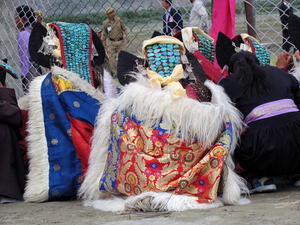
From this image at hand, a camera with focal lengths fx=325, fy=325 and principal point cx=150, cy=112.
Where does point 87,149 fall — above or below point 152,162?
below

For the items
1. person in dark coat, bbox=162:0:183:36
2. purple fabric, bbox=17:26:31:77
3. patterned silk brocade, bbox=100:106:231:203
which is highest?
person in dark coat, bbox=162:0:183:36

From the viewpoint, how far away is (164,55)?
7.45ft

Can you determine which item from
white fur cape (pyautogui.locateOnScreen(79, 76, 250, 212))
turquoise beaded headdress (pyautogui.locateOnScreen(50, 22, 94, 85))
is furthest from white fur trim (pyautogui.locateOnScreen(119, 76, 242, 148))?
turquoise beaded headdress (pyautogui.locateOnScreen(50, 22, 94, 85))

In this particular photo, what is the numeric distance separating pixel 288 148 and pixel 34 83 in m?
1.90

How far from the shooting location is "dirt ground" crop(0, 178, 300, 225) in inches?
57.6

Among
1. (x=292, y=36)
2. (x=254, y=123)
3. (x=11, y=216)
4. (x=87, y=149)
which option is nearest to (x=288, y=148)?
(x=254, y=123)

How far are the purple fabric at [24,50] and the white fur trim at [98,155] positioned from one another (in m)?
2.38

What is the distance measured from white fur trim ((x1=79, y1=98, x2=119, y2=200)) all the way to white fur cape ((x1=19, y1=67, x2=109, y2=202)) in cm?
28

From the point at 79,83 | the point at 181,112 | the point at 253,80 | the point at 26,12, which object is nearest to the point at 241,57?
the point at 253,80

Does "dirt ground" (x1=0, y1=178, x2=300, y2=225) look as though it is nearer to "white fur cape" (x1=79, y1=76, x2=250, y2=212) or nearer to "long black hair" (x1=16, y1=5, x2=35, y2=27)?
"white fur cape" (x1=79, y1=76, x2=250, y2=212)

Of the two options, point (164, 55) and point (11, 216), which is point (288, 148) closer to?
point (164, 55)

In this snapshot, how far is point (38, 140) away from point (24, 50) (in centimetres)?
222

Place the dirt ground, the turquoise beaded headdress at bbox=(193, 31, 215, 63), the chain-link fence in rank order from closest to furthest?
the dirt ground
the turquoise beaded headdress at bbox=(193, 31, 215, 63)
the chain-link fence

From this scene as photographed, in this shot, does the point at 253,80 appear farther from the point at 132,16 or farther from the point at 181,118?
the point at 132,16
